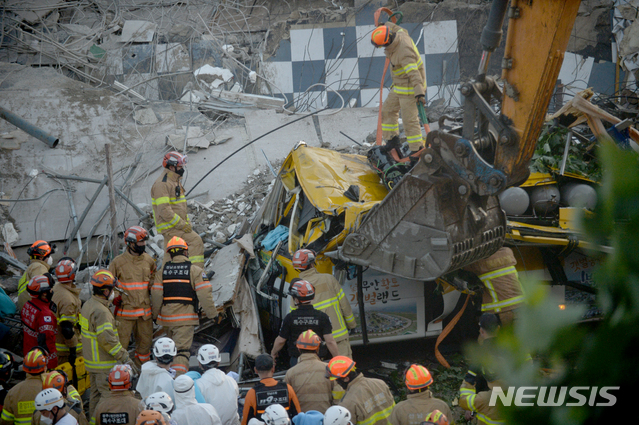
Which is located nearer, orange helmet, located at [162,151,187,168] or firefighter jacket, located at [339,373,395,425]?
firefighter jacket, located at [339,373,395,425]

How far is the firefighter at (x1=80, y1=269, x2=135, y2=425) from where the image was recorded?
5.30 metres

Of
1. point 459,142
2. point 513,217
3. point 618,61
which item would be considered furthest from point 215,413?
point 618,61

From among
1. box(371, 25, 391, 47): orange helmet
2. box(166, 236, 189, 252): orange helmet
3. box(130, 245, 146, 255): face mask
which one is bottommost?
box(130, 245, 146, 255): face mask

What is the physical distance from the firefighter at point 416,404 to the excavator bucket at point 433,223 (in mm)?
899

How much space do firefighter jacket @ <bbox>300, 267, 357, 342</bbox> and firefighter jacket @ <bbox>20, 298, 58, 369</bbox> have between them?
2594 mm

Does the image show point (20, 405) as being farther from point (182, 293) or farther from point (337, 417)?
point (337, 417)

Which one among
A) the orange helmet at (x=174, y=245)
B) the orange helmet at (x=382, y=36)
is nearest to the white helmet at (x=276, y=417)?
the orange helmet at (x=174, y=245)

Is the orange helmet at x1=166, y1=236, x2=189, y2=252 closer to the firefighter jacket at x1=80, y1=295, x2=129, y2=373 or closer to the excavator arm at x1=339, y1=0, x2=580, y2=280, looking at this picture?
the firefighter jacket at x1=80, y1=295, x2=129, y2=373

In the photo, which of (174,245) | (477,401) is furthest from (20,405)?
(477,401)

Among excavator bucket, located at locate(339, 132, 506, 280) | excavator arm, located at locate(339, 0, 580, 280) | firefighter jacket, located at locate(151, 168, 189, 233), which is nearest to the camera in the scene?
excavator arm, located at locate(339, 0, 580, 280)

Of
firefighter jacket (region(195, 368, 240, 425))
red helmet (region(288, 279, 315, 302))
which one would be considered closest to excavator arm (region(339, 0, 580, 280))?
red helmet (region(288, 279, 315, 302))

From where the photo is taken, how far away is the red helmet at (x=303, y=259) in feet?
18.0

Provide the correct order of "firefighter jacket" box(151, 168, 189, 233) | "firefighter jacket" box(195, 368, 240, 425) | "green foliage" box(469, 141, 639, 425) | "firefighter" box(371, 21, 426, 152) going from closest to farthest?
"green foliage" box(469, 141, 639, 425), "firefighter jacket" box(195, 368, 240, 425), "firefighter" box(371, 21, 426, 152), "firefighter jacket" box(151, 168, 189, 233)

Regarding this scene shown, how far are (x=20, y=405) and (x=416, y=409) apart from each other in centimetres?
304
